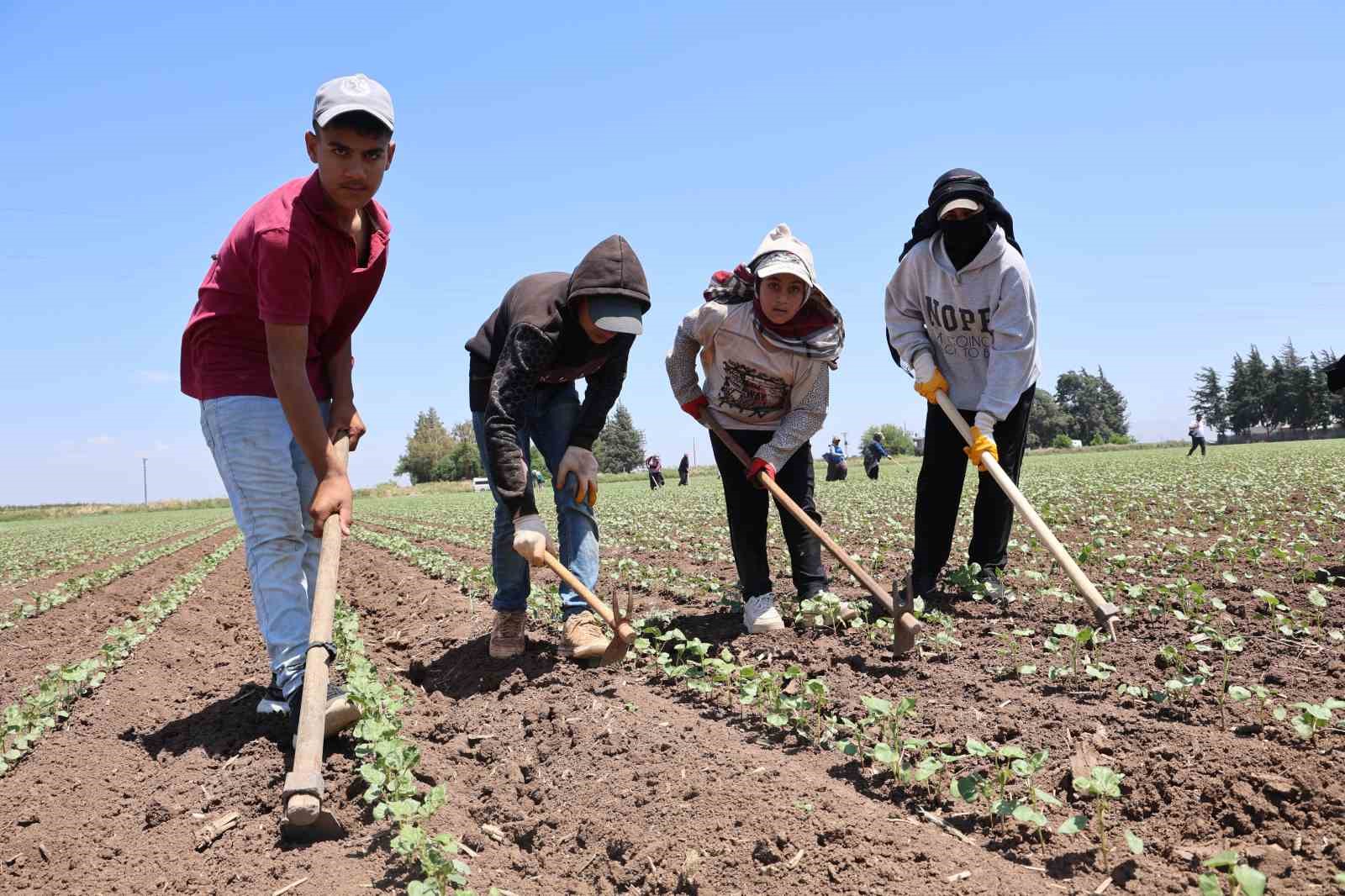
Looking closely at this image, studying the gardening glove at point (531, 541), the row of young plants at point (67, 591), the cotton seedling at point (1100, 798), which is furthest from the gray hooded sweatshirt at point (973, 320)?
the row of young plants at point (67, 591)

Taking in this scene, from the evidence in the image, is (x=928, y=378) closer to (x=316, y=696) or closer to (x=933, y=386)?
(x=933, y=386)

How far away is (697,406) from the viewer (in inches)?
189

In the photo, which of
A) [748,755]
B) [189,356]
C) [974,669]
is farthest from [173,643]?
[974,669]

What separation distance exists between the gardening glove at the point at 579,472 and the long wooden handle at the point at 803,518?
0.84 metres

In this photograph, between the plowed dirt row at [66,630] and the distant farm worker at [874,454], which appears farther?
the distant farm worker at [874,454]

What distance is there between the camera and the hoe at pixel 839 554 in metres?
3.66

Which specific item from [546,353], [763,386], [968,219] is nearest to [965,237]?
[968,219]

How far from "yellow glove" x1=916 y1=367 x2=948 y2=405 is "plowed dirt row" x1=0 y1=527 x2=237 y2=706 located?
16.5 feet

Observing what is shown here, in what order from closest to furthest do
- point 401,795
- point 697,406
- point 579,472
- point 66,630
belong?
point 401,795 < point 579,472 < point 697,406 < point 66,630

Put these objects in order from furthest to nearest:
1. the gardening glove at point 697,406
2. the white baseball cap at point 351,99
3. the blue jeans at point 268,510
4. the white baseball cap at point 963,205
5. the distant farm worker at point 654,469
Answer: the distant farm worker at point 654,469 → the gardening glove at point 697,406 → the white baseball cap at point 963,205 → the blue jeans at point 268,510 → the white baseball cap at point 351,99

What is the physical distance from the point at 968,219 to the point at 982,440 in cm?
115

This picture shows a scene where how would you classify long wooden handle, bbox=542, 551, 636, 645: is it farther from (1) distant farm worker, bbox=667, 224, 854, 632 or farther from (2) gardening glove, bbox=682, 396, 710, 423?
(2) gardening glove, bbox=682, 396, 710, 423

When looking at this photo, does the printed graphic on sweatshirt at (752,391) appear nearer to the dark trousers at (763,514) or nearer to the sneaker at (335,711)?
the dark trousers at (763,514)

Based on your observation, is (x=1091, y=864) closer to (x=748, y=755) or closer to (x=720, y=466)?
(x=748, y=755)
